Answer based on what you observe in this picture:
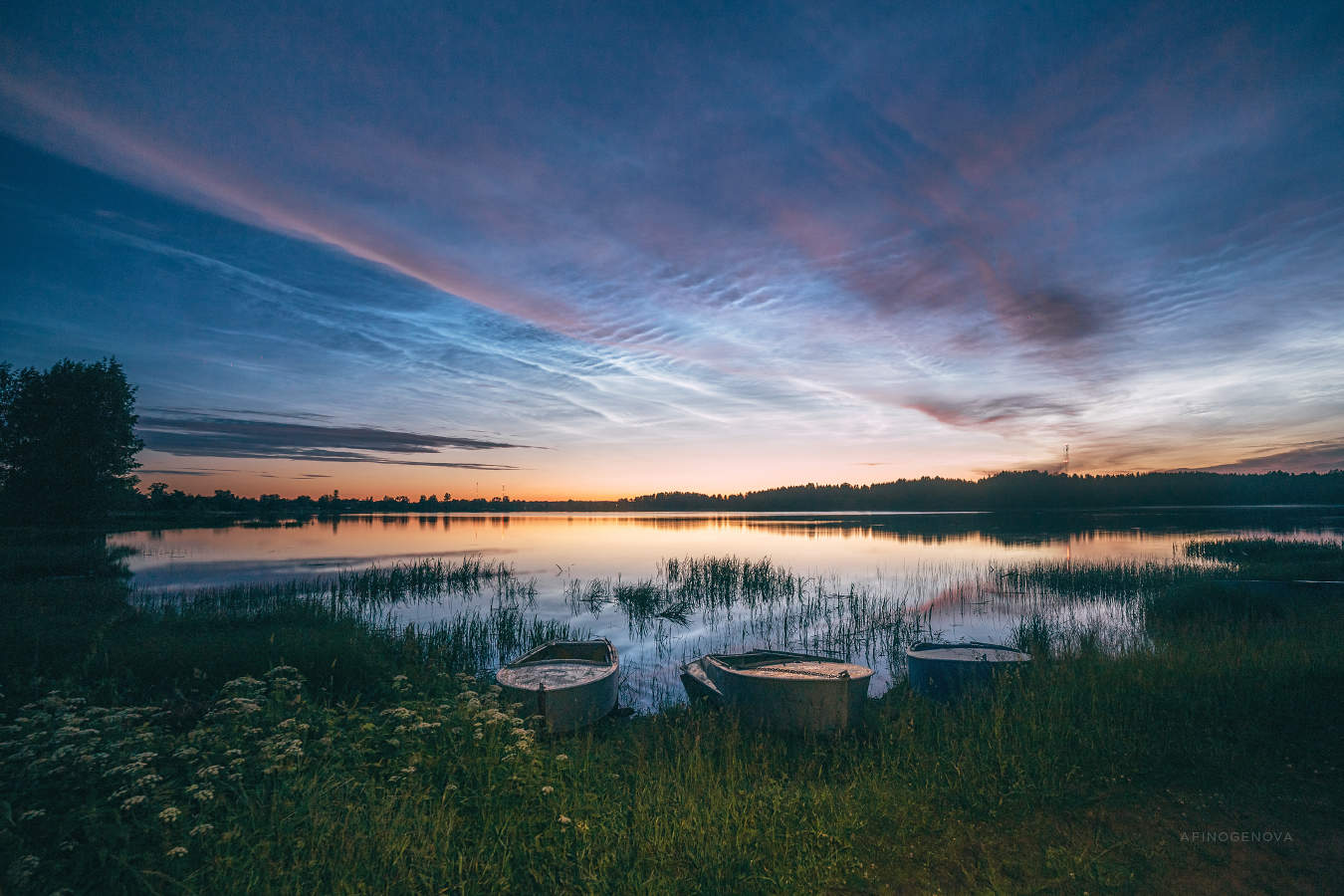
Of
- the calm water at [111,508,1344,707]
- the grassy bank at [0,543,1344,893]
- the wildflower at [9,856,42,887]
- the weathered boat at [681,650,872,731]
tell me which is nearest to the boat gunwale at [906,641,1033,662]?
the grassy bank at [0,543,1344,893]

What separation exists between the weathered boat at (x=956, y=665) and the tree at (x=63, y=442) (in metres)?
65.1

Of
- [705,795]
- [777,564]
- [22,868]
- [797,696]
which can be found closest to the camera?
[22,868]

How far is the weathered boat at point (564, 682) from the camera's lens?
10.4m

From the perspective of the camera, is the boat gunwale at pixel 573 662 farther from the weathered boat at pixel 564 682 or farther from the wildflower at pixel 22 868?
the wildflower at pixel 22 868

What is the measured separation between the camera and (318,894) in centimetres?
438

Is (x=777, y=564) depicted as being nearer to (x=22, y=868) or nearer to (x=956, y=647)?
(x=956, y=647)

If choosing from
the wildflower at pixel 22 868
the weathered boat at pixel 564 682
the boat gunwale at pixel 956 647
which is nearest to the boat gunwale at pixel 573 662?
the weathered boat at pixel 564 682

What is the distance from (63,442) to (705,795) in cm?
6576

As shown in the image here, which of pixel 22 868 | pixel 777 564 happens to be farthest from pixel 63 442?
pixel 22 868

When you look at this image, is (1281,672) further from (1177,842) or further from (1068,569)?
(1068,569)

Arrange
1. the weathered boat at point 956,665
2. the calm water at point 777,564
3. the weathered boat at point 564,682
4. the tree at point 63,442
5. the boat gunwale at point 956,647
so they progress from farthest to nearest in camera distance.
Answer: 1. the tree at point 63,442
2. the calm water at point 777,564
3. the boat gunwale at point 956,647
4. the weathered boat at point 956,665
5. the weathered boat at point 564,682

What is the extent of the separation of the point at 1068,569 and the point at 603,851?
3365cm

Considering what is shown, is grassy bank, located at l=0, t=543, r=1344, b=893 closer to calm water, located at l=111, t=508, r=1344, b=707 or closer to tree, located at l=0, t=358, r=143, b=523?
calm water, located at l=111, t=508, r=1344, b=707

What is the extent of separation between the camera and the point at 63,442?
47.7 meters
